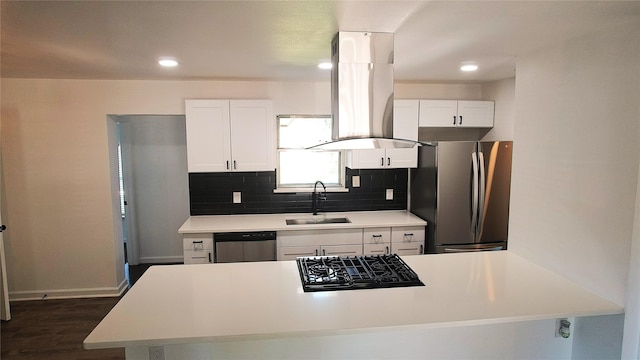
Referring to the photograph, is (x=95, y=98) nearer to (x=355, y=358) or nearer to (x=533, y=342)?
(x=355, y=358)

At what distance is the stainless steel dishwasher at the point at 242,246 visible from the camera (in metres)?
3.45

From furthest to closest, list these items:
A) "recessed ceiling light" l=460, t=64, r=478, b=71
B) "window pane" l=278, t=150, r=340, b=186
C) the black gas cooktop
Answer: "window pane" l=278, t=150, r=340, b=186 → "recessed ceiling light" l=460, t=64, r=478, b=71 → the black gas cooktop

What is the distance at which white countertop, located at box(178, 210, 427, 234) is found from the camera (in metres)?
3.47

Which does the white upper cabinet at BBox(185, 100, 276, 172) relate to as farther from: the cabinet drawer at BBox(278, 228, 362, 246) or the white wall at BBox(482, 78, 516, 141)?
the white wall at BBox(482, 78, 516, 141)

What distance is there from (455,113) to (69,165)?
13.6 ft

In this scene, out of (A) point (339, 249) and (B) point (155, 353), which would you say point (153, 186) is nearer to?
(A) point (339, 249)

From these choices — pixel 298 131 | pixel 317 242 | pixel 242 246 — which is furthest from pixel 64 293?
pixel 298 131

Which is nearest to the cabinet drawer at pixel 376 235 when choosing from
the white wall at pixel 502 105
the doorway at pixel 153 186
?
the white wall at pixel 502 105

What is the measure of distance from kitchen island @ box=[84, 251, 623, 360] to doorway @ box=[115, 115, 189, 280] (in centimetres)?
289

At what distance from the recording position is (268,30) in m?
2.03

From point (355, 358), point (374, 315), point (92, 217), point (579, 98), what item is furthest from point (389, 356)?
point (92, 217)

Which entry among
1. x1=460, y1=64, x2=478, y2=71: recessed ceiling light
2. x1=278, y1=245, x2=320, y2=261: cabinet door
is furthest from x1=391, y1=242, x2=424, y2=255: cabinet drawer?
x1=460, y1=64, x2=478, y2=71: recessed ceiling light

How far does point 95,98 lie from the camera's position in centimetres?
372

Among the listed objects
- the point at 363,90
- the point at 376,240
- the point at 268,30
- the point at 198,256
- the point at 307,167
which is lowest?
the point at 198,256
